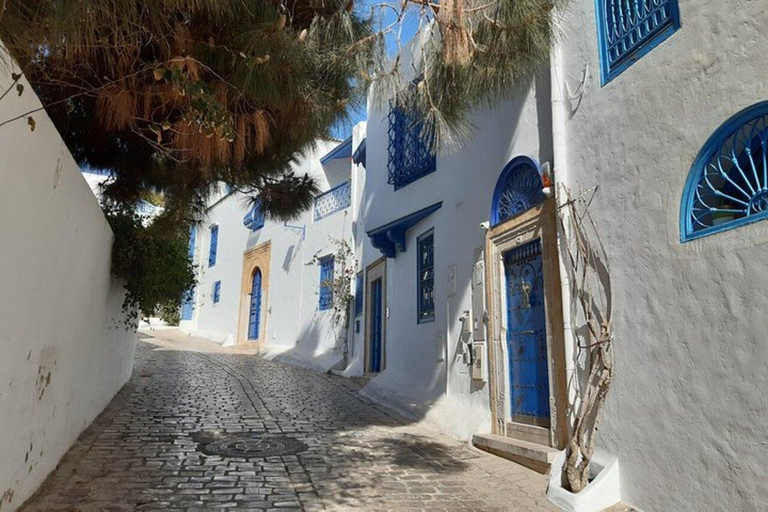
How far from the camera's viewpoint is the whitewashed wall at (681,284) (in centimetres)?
327

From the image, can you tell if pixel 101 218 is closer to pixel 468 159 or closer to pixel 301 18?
pixel 301 18

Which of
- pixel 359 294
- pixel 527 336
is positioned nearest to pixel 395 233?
pixel 359 294

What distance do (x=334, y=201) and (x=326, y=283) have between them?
2.20 m

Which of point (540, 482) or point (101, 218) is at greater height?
point (101, 218)

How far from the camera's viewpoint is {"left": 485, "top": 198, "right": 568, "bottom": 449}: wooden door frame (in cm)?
508

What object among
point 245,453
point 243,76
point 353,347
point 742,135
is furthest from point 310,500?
point 353,347

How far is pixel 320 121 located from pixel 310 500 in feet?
11.0

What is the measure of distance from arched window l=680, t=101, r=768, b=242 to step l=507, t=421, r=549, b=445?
234 cm

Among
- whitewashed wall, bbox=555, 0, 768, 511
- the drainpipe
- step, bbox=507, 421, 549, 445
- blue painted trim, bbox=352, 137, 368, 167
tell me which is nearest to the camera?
whitewashed wall, bbox=555, 0, 768, 511

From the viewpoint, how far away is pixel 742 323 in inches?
130

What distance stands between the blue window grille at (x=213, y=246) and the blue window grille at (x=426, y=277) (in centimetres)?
1710

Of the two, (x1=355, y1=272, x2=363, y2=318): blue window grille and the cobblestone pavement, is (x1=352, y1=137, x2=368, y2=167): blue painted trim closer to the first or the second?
(x1=355, y1=272, x2=363, y2=318): blue window grille

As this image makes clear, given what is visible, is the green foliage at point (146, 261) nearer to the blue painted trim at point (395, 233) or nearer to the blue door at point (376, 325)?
the blue painted trim at point (395, 233)

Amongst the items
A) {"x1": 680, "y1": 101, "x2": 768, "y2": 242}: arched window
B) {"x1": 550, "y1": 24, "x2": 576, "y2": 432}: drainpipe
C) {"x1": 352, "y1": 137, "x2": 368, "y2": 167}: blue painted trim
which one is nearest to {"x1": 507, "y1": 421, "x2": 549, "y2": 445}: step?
{"x1": 550, "y1": 24, "x2": 576, "y2": 432}: drainpipe
